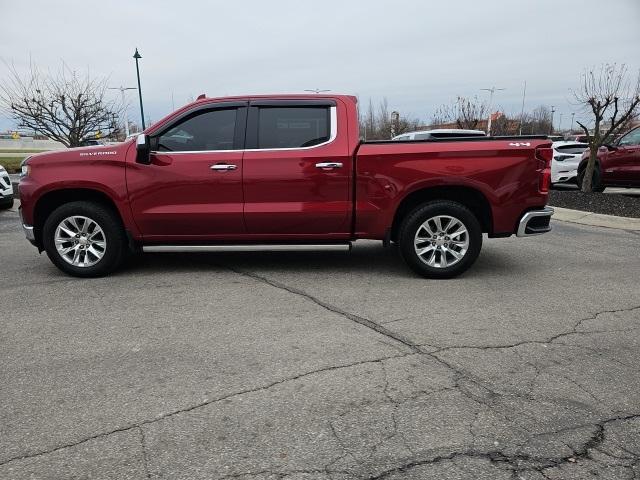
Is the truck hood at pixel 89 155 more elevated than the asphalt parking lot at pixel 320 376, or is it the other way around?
the truck hood at pixel 89 155

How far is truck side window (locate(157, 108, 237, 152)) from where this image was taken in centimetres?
564

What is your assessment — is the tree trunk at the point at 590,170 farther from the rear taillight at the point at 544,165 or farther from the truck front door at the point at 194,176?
the truck front door at the point at 194,176

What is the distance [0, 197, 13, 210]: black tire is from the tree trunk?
12801 millimetres

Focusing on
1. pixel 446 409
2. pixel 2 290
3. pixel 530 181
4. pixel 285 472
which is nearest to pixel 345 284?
pixel 530 181

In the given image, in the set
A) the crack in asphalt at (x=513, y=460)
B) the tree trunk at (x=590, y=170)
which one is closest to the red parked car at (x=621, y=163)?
the tree trunk at (x=590, y=170)

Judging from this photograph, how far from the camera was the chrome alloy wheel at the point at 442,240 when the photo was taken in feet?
18.5

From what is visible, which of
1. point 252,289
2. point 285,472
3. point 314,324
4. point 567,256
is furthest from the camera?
point 567,256

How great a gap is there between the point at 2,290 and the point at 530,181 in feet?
18.5

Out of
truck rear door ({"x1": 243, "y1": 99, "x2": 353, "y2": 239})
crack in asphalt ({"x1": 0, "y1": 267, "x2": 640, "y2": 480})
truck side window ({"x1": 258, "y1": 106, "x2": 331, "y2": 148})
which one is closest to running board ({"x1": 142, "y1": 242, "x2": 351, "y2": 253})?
truck rear door ({"x1": 243, "y1": 99, "x2": 353, "y2": 239})

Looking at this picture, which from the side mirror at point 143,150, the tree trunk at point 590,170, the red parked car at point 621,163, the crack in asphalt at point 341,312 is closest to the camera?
the crack in asphalt at point 341,312

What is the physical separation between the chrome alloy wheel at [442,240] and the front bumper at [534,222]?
60 centimetres

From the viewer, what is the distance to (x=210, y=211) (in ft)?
18.5

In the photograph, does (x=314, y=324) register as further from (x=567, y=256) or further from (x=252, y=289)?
(x=567, y=256)

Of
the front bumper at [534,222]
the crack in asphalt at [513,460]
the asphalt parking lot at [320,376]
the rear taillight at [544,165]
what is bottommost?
the crack in asphalt at [513,460]
